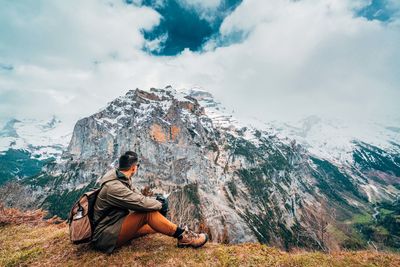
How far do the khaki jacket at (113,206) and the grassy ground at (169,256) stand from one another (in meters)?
0.74

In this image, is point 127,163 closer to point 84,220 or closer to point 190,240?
point 84,220

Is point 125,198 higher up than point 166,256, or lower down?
higher up

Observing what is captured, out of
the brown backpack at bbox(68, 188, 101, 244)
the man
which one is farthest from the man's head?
the brown backpack at bbox(68, 188, 101, 244)

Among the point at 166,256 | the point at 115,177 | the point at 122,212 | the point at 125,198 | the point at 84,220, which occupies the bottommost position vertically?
the point at 166,256

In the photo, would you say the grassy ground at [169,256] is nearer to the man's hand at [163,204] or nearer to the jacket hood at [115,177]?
the man's hand at [163,204]

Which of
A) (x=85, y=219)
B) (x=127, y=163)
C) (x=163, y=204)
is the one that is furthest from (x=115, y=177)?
(x=163, y=204)

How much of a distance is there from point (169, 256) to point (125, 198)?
117 inches

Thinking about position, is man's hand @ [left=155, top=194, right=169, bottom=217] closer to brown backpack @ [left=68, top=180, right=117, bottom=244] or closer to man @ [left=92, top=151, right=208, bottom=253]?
man @ [left=92, top=151, right=208, bottom=253]

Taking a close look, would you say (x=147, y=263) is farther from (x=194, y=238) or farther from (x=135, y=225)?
(x=194, y=238)

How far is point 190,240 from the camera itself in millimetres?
10867

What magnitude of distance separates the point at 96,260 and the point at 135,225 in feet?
→ 6.01

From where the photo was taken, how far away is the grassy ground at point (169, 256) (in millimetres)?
9844

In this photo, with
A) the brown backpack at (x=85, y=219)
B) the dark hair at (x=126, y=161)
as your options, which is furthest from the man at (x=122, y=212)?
the brown backpack at (x=85, y=219)

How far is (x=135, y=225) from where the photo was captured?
10.1 metres
